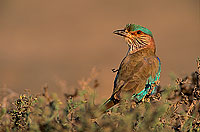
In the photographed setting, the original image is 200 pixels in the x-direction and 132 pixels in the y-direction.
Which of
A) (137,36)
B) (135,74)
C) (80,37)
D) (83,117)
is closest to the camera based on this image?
(83,117)

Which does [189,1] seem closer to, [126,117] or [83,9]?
[83,9]

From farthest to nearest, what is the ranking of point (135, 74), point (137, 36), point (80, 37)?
point (80, 37)
point (137, 36)
point (135, 74)

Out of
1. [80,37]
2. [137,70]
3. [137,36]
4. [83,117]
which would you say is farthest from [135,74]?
[80,37]

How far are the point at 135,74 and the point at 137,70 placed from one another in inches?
4.1

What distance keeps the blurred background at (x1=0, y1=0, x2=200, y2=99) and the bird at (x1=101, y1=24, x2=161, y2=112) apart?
4.23 m

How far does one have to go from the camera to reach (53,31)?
19562mm

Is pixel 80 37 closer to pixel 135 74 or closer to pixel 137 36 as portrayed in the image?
pixel 137 36

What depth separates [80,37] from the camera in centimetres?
1842

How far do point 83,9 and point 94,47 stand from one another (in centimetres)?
703

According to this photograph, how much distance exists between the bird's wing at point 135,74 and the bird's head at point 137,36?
548 millimetres

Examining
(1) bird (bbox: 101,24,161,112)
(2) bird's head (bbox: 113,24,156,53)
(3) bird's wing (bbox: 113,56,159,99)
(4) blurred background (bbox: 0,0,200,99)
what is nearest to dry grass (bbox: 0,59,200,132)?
(1) bird (bbox: 101,24,161,112)

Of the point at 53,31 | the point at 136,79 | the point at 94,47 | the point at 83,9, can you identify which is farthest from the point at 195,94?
the point at 83,9

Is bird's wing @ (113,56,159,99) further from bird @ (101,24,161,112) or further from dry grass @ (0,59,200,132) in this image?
dry grass @ (0,59,200,132)

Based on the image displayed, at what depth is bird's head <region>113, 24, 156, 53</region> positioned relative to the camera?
18.2 ft
